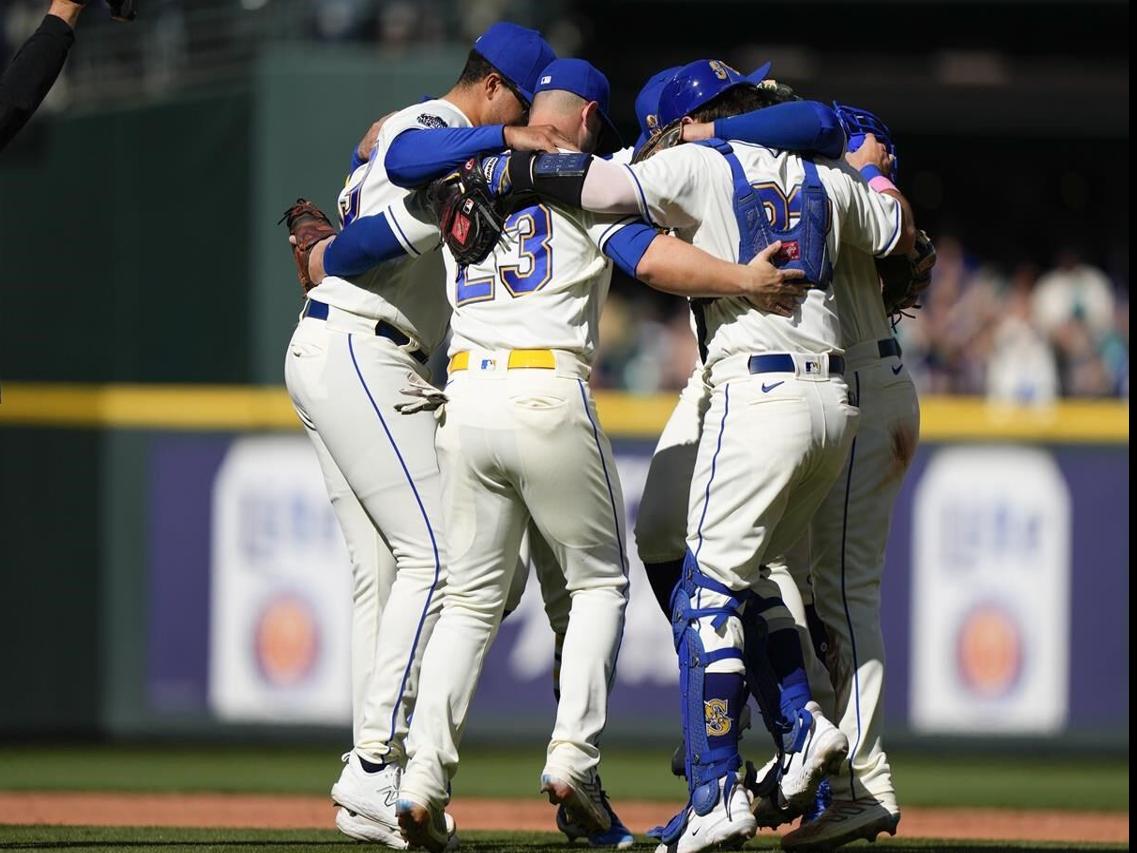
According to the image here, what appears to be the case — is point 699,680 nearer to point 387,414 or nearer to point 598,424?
point 598,424

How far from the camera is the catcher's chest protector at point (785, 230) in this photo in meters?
4.59

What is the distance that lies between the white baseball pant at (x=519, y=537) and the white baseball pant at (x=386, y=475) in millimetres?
244

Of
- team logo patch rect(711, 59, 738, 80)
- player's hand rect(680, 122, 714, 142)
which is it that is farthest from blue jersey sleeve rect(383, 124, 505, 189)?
team logo patch rect(711, 59, 738, 80)

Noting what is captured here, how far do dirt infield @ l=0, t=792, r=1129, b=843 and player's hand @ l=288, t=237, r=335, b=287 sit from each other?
1.87 meters

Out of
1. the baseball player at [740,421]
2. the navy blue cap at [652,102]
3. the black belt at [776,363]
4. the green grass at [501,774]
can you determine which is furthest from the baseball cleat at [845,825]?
the green grass at [501,774]

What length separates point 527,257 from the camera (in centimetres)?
477

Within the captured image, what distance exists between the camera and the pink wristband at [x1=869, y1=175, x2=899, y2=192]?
5.01 meters

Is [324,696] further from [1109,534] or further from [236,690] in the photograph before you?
[1109,534]

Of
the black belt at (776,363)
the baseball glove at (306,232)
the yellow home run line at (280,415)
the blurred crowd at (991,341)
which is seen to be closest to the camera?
the black belt at (776,363)

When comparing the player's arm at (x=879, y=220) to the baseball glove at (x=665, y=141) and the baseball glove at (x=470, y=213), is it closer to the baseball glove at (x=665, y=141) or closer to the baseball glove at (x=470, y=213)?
the baseball glove at (x=665, y=141)

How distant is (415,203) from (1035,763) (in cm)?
542

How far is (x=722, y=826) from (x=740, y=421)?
3.24 ft

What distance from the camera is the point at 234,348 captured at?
12273 millimetres

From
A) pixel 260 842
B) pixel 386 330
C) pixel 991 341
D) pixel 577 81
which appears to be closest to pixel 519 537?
pixel 386 330
